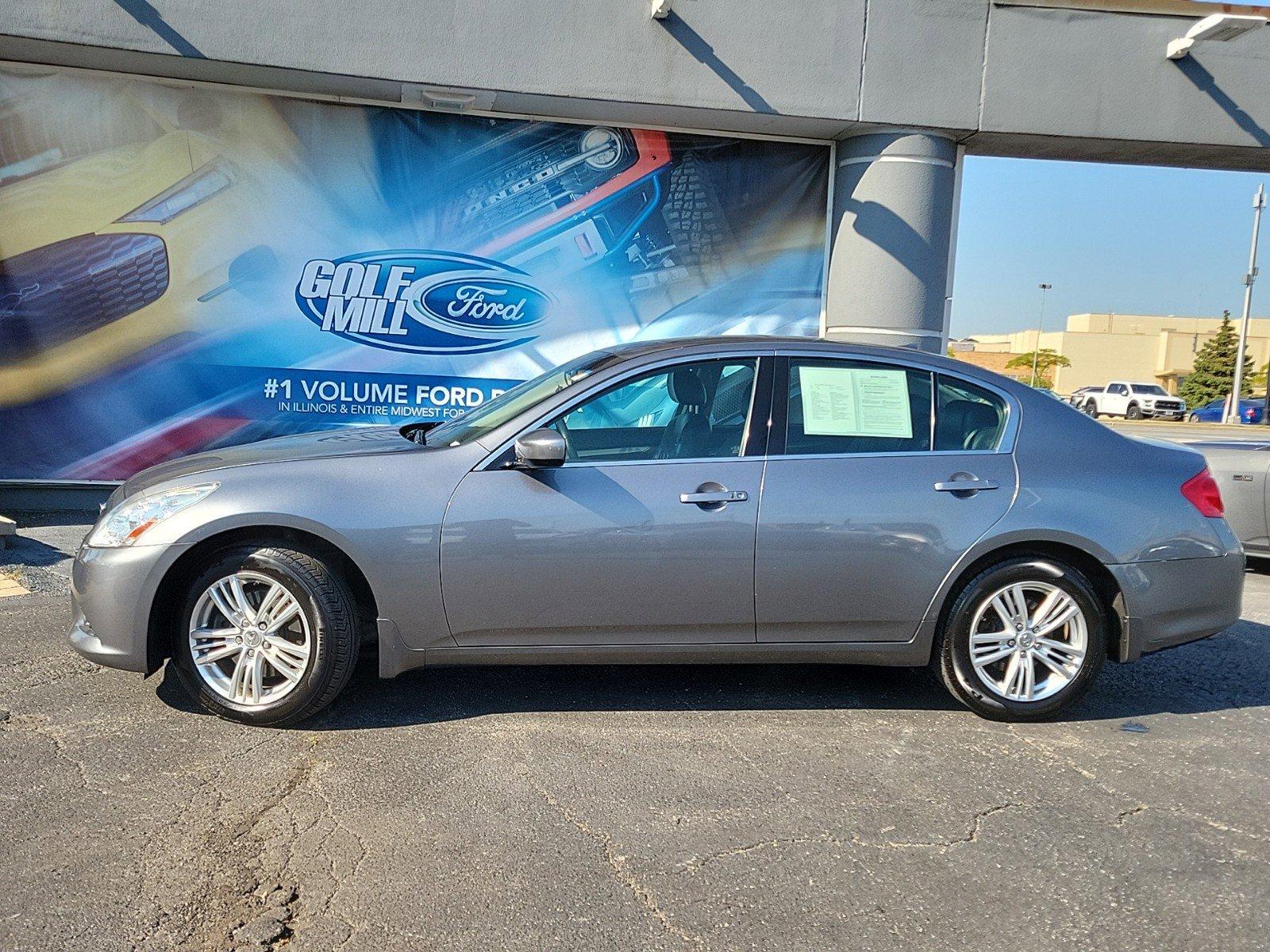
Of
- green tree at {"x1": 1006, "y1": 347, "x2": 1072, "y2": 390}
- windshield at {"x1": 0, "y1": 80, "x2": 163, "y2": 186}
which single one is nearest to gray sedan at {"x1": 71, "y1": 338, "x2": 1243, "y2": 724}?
windshield at {"x1": 0, "y1": 80, "x2": 163, "y2": 186}

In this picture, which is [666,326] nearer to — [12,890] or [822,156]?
[822,156]

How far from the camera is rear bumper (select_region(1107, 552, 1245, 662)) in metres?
4.45

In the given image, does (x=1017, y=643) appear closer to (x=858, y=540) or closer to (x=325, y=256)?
(x=858, y=540)

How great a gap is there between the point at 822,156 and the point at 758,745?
7200 millimetres

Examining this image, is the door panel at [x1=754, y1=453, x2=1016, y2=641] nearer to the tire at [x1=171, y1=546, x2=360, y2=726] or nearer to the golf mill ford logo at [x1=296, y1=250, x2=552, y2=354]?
the tire at [x1=171, y1=546, x2=360, y2=726]

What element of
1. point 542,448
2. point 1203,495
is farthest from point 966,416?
point 542,448

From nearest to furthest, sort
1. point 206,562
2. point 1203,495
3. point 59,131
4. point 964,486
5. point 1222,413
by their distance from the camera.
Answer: point 206,562, point 964,486, point 1203,495, point 59,131, point 1222,413

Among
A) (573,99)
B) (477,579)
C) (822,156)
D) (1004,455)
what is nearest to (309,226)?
(573,99)

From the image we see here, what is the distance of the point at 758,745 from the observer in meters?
4.14

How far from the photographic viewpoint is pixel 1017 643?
4.44 metres

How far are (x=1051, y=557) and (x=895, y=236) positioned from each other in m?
5.64

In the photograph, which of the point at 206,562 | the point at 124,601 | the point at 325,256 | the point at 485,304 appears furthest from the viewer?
the point at 485,304

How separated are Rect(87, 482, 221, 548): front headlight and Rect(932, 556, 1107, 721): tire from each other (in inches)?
121

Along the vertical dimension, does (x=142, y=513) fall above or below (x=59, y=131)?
below
